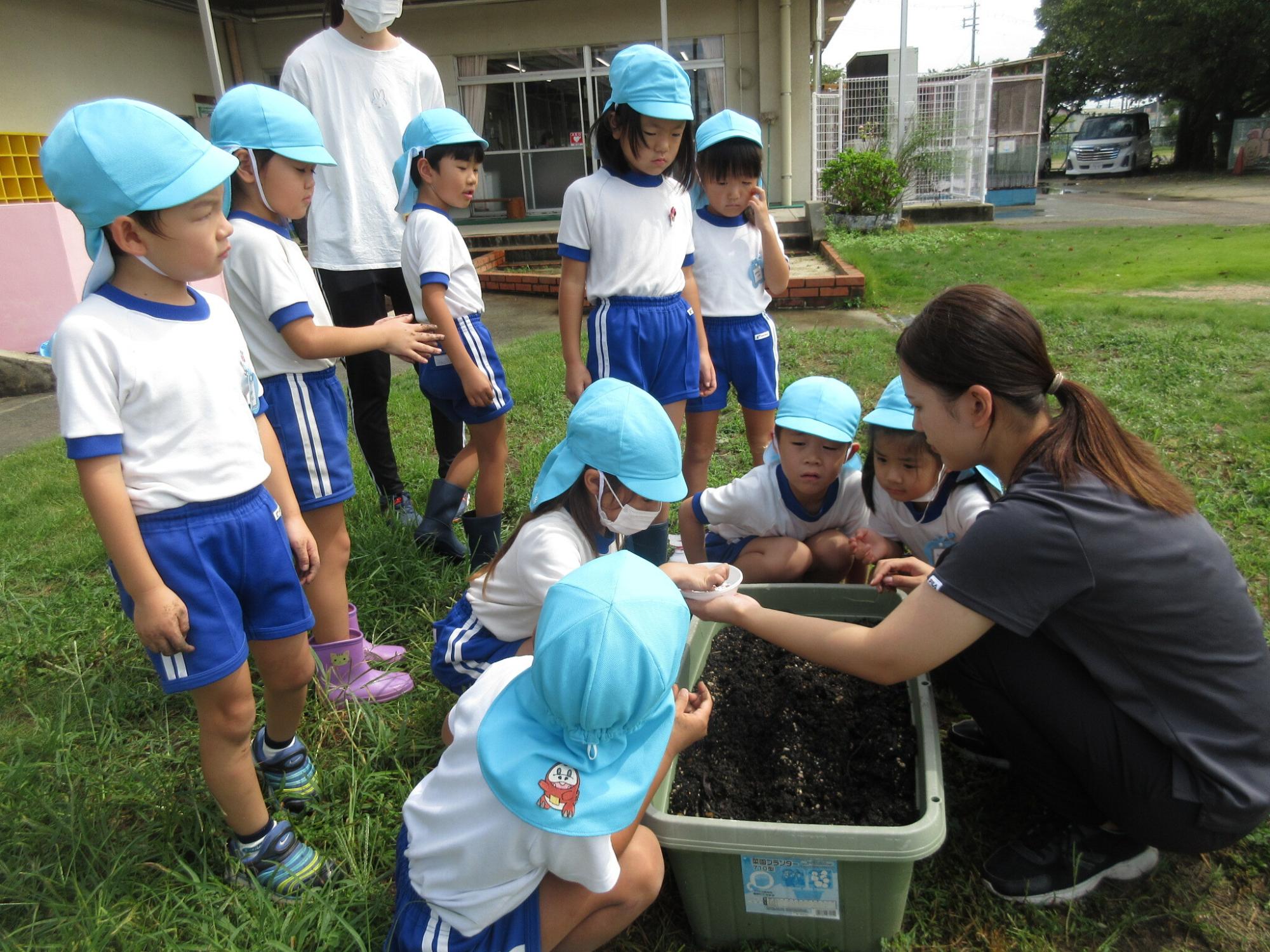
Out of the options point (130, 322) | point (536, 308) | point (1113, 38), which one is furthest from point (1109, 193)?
point (130, 322)

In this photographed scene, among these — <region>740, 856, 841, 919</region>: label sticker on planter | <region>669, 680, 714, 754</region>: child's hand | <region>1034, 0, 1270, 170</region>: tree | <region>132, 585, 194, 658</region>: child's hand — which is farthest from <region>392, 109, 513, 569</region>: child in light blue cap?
<region>1034, 0, 1270, 170</region>: tree

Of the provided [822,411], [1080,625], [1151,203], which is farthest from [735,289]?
[1151,203]

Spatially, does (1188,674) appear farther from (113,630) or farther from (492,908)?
(113,630)

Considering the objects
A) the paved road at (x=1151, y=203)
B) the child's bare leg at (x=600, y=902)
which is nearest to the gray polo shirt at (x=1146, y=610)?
the child's bare leg at (x=600, y=902)

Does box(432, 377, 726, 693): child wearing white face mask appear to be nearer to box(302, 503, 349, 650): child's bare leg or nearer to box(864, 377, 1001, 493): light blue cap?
box(302, 503, 349, 650): child's bare leg

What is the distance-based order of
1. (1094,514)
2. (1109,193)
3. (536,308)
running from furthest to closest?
(1109,193)
(536,308)
(1094,514)

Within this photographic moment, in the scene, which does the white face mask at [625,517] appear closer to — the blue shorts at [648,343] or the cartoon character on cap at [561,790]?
the cartoon character on cap at [561,790]

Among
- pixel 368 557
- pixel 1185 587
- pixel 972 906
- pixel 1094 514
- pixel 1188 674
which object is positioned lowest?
pixel 972 906

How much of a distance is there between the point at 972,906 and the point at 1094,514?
80 centimetres

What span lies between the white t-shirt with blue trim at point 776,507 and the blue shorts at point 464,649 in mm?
853

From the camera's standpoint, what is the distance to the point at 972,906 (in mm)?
1672

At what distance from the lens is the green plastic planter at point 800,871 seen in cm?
144

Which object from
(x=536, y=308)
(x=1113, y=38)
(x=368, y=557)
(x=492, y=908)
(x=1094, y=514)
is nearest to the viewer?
(x=492, y=908)

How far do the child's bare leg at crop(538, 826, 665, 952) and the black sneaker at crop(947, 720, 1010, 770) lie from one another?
0.90m
